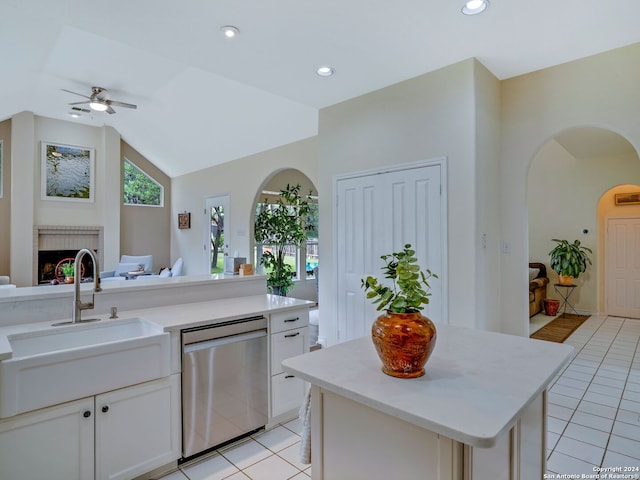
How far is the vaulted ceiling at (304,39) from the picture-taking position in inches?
94.9

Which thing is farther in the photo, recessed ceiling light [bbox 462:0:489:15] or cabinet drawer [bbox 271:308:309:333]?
cabinet drawer [bbox 271:308:309:333]

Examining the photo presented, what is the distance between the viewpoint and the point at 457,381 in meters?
1.18

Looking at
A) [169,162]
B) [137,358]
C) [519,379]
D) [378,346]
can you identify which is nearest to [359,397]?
[378,346]

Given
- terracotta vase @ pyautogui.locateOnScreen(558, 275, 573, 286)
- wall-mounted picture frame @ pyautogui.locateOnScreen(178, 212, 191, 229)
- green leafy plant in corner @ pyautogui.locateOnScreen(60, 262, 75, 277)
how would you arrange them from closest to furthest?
terracotta vase @ pyautogui.locateOnScreen(558, 275, 573, 286), green leafy plant in corner @ pyautogui.locateOnScreen(60, 262, 75, 277), wall-mounted picture frame @ pyautogui.locateOnScreen(178, 212, 191, 229)

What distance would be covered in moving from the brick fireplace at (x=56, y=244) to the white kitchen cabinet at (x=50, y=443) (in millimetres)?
7150

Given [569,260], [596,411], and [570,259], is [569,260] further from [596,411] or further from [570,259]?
[596,411]

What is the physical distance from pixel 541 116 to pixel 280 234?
4.21 m

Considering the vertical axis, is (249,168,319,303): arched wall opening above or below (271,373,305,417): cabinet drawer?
above

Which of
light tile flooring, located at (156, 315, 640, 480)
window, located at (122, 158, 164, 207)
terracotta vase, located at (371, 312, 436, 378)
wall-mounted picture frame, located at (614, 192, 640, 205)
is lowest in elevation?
light tile flooring, located at (156, 315, 640, 480)

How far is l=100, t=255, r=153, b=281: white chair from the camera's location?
302 inches

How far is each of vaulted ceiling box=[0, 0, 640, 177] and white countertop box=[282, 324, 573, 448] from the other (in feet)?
6.97

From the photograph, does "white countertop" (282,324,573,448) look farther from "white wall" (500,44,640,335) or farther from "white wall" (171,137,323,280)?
"white wall" (171,137,323,280)

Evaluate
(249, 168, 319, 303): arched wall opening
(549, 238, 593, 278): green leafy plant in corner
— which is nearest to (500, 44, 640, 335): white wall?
(549, 238, 593, 278): green leafy plant in corner

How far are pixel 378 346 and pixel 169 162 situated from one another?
8195 mm
